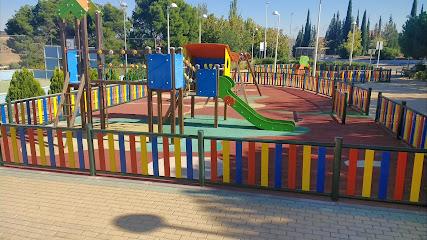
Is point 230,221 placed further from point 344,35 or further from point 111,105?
point 344,35

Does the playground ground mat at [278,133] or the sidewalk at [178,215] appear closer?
the sidewalk at [178,215]

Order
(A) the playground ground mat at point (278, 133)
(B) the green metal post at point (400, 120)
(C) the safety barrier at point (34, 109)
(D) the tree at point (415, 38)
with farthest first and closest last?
(D) the tree at point (415, 38), (C) the safety barrier at point (34, 109), (B) the green metal post at point (400, 120), (A) the playground ground mat at point (278, 133)

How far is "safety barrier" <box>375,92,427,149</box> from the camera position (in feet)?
27.6

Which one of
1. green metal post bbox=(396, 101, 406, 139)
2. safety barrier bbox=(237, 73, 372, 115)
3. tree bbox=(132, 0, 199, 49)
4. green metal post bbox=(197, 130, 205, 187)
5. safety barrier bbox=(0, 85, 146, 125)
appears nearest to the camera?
green metal post bbox=(197, 130, 205, 187)

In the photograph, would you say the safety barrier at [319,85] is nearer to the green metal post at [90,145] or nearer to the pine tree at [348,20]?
the green metal post at [90,145]

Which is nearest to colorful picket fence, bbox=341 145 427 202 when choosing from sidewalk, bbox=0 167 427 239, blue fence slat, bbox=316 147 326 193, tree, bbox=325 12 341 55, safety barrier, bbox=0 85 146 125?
sidewalk, bbox=0 167 427 239

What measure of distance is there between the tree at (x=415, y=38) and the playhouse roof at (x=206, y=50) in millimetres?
31959

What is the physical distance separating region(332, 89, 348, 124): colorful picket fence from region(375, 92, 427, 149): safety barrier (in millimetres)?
1266

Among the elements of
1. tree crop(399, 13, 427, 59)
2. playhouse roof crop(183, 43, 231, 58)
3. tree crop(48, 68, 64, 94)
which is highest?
tree crop(399, 13, 427, 59)

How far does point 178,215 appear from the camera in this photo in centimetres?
513

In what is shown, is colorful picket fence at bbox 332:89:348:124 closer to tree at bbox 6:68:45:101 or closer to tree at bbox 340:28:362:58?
tree at bbox 6:68:45:101

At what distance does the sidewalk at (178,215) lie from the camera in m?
4.60

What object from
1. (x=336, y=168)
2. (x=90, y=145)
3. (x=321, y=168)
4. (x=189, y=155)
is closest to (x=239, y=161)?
(x=189, y=155)

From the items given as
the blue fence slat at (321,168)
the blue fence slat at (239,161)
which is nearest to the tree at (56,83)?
the blue fence slat at (239,161)
